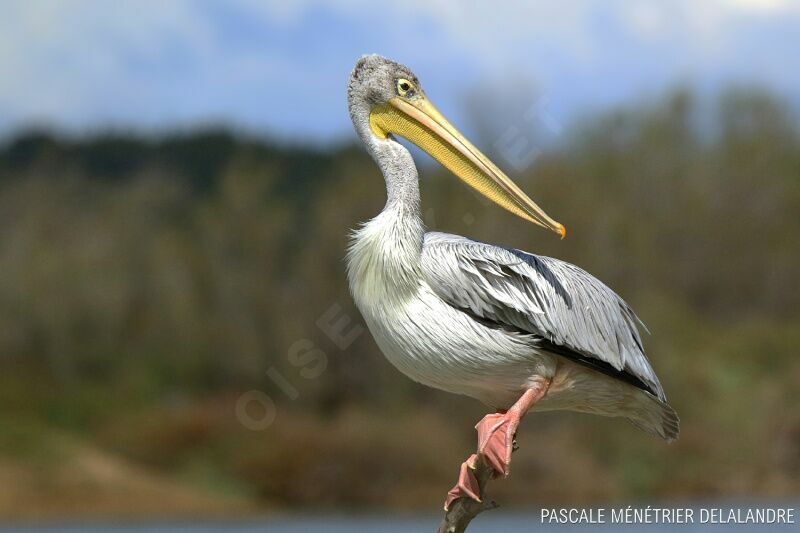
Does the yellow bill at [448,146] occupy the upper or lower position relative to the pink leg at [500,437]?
upper

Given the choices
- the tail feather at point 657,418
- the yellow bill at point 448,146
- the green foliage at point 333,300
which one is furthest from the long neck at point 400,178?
the green foliage at point 333,300

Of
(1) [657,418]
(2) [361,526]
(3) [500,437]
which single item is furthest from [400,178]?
(2) [361,526]

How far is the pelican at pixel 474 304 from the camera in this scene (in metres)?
4.88

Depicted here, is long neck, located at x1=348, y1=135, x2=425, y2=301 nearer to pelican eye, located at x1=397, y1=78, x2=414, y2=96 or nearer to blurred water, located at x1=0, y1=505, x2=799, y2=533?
pelican eye, located at x1=397, y1=78, x2=414, y2=96

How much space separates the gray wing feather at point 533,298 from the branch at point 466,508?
0.58m

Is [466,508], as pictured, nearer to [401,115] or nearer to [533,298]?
[533,298]

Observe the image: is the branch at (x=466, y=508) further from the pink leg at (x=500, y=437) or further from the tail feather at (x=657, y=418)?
the tail feather at (x=657, y=418)

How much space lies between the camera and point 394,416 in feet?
77.7

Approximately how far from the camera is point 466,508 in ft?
16.4

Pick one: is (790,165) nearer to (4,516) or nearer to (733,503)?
(733,503)

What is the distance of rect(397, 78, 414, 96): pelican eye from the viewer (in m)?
5.22

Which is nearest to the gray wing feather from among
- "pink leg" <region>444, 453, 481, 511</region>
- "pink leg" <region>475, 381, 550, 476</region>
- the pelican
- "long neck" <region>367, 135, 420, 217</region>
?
the pelican

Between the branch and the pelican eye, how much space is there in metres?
1.53

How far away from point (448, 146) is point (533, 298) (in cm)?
71
